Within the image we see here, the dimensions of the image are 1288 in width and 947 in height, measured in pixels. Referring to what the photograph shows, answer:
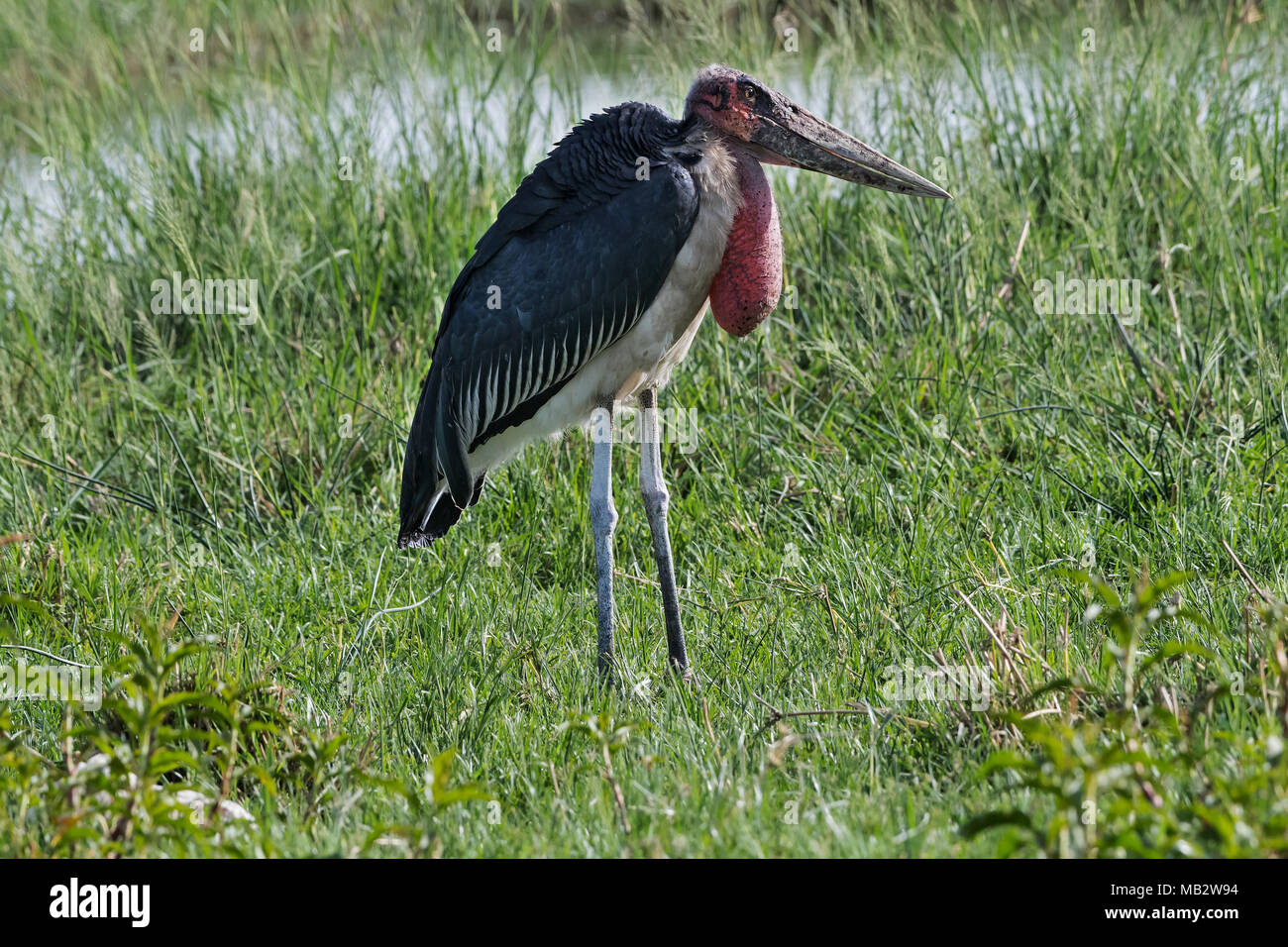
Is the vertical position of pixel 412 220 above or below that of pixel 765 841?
above

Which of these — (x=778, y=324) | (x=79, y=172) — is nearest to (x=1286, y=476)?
(x=778, y=324)

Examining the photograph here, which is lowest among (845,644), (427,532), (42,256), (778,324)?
(845,644)

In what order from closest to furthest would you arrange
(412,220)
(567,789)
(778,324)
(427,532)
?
(567,789), (427,532), (778,324), (412,220)

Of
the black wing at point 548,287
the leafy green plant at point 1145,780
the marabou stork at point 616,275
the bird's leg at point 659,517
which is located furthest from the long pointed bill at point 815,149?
the leafy green plant at point 1145,780

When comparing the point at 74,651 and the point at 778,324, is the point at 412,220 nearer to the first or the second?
A: the point at 778,324

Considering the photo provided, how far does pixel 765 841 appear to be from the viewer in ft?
8.82

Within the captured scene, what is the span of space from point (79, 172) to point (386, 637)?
3504 millimetres

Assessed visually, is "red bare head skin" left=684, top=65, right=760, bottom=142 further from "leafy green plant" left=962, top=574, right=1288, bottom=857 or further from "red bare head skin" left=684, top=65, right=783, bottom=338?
"leafy green plant" left=962, top=574, right=1288, bottom=857

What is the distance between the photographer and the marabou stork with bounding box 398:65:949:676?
13.2 feet

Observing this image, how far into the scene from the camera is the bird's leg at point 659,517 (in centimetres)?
403

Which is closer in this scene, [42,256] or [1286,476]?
[1286,476]

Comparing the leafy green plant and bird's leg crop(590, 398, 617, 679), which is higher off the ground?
bird's leg crop(590, 398, 617, 679)

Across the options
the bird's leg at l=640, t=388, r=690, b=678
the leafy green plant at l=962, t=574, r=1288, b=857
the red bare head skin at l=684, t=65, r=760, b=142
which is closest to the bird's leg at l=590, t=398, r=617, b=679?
the bird's leg at l=640, t=388, r=690, b=678
